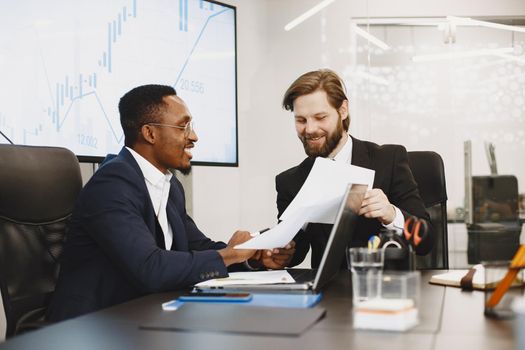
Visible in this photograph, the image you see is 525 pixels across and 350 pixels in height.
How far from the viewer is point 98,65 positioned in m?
3.22

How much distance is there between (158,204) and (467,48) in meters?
3.75

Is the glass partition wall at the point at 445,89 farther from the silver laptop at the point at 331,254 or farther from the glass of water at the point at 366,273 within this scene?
the glass of water at the point at 366,273

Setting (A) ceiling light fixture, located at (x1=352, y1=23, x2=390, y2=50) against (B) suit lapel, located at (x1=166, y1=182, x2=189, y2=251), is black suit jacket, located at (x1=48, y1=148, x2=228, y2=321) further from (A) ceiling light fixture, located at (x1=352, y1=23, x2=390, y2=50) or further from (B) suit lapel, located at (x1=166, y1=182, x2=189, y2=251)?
(A) ceiling light fixture, located at (x1=352, y1=23, x2=390, y2=50)

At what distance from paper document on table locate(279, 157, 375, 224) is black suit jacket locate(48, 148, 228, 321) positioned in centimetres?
30

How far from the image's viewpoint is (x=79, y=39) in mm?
3107

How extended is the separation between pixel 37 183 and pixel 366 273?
107 cm

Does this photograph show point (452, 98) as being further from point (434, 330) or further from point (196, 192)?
point (434, 330)

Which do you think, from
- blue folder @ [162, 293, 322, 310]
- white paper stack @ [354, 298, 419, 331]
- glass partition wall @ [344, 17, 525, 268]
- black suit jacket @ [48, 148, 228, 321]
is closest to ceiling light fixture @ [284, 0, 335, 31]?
glass partition wall @ [344, 17, 525, 268]

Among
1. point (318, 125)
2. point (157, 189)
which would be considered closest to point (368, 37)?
point (318, 125)

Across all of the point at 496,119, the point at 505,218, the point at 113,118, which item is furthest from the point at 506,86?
the point at 113,118

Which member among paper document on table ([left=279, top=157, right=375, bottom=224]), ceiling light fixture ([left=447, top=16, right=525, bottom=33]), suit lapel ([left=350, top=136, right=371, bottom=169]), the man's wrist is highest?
ceiling light fixture ([left=447, top=16, right=525, bottom=33])

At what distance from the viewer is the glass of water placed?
4.29 feet

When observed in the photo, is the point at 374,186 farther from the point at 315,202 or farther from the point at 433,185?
the point at 315,202

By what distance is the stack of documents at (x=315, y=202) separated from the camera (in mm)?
1657
